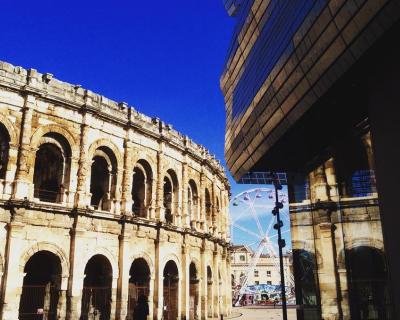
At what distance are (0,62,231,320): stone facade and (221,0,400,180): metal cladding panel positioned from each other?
6450mm

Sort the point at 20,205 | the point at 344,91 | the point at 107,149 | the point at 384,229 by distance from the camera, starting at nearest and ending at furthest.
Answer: the point at 384,229, the point at 344,91, the point at 20,205, the point at 107,149

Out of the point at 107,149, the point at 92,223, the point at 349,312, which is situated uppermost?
the point at 107,149

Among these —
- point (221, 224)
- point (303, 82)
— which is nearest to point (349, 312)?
point (303, 82)

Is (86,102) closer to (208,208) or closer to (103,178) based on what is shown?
(103,178)

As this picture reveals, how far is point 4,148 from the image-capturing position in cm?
1625

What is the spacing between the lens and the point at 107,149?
19.1 meters

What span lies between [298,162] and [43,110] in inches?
410

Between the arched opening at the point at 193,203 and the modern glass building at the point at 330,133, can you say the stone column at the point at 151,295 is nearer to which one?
the arched opening at the point at 193,203

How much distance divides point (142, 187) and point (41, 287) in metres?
6.52

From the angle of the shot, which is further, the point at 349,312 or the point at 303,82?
the point at 349,312

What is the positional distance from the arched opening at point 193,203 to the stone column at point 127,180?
220 inches

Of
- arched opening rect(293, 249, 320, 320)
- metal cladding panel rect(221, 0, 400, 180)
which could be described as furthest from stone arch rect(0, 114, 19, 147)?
arched opening rect(293, 249, 320, 320)

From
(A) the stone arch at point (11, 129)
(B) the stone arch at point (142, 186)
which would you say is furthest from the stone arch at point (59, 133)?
(B) the stone arch at point (142, 186)

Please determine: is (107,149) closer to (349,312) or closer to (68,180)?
(68,180)
